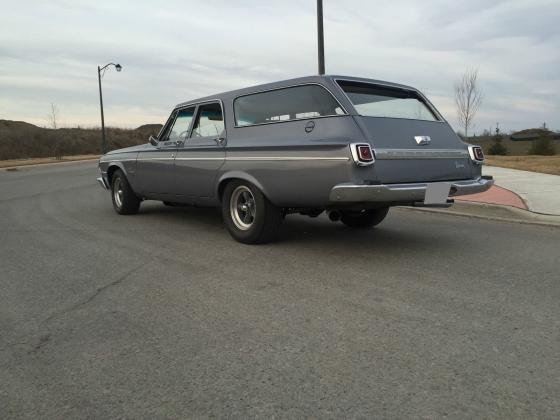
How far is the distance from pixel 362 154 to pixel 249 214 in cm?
174

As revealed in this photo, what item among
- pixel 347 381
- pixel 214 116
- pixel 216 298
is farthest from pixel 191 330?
pixel 214 116

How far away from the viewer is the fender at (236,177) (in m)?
5.54

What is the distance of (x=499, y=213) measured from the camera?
823 centimetres

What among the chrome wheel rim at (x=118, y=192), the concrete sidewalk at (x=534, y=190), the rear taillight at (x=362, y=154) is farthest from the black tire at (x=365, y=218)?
the chrome wheel rim at (x=118, y=192)

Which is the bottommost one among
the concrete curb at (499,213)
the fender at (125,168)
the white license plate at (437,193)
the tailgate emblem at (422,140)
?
the concrete curb at (499,213)

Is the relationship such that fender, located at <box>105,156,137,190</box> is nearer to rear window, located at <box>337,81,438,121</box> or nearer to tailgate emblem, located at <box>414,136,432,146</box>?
rear window, located at <box>337,81,438,121</box>

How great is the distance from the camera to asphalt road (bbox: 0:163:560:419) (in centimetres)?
252

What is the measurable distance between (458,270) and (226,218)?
263 cm

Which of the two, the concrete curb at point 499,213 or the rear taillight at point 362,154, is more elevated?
the rear taillight at point 362,154

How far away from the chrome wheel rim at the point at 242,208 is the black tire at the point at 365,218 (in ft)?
4.50

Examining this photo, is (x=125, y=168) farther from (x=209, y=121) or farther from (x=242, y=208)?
(x=242, y=208)

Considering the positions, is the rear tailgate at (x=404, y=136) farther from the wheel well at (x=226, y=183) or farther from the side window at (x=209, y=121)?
the side window at (x=209, y=121)

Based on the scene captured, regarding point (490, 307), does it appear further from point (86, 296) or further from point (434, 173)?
point (86, 296)

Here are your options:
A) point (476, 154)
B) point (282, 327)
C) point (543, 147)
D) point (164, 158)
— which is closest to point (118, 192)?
point (164, 158)
